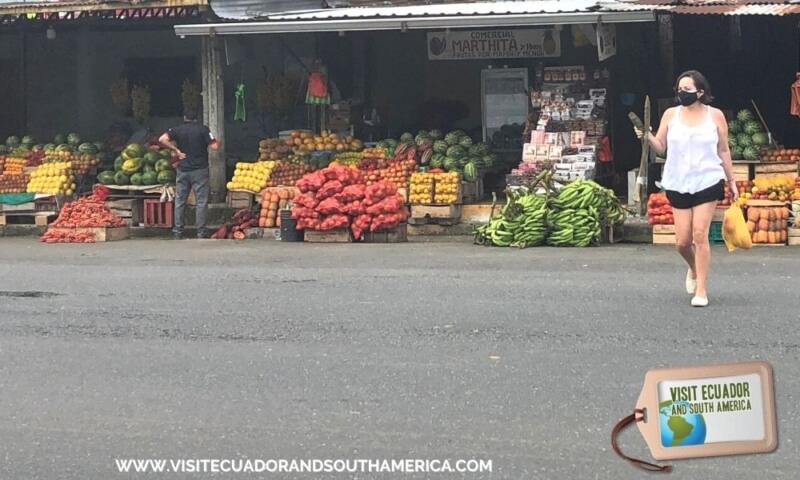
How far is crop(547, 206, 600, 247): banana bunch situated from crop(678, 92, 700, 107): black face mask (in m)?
4.91

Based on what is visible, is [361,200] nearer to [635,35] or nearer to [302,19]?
[302,19]

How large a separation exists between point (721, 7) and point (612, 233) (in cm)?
322

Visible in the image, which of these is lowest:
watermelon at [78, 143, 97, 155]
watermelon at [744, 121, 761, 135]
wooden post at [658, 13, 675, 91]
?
watermelon at [744, 121, 761, 135]

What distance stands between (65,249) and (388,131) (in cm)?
648

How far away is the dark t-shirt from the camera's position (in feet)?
47.3

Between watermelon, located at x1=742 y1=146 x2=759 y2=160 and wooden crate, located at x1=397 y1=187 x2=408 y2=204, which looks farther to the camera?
wooden crate, located at x1=397 y1=187 x2=408 y2=204

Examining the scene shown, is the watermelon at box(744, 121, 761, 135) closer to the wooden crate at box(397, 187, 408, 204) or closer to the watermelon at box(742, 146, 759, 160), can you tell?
the watermelon at box(742, 146, 759, 160)

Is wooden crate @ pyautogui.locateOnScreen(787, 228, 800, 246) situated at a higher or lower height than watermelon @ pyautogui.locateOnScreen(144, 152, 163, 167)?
lower

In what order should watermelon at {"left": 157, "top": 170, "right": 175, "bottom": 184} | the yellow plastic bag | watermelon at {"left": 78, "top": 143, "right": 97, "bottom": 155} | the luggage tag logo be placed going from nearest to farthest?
the luggage tag logo → the yellow plastic bag → watermelon at {"left": 157, "top": 170, "right": 175, "bottom": 184} → watermelon at {"left": 78, "top": 143, "right": 97, "bottom": 155}

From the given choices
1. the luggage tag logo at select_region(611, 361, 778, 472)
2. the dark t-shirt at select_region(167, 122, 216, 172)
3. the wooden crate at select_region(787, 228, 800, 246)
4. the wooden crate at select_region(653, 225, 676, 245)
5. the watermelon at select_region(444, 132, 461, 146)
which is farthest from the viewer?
the watermelon at select_region(444, 132, 461, 146)

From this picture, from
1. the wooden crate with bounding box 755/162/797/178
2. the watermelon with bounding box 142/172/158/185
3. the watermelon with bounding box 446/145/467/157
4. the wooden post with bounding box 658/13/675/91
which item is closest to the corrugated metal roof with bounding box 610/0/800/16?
the wooden crate with bounding box 755/162/797/178

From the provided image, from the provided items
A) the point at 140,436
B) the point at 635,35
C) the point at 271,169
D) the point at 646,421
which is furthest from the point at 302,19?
the point at 646,421

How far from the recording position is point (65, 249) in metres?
13.5

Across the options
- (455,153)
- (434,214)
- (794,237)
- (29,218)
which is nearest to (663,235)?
(794,237)
